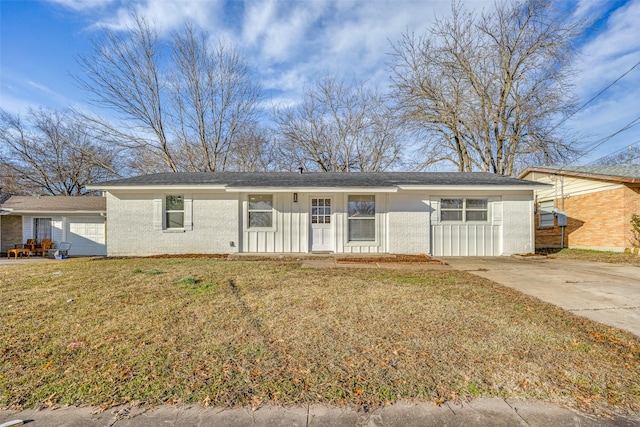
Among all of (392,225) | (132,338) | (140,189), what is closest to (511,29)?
(392,225)

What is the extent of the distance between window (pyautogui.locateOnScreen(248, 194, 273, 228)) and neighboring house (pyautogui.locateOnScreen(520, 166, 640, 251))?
1041 centimetres

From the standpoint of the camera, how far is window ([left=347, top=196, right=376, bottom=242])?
1047 cm

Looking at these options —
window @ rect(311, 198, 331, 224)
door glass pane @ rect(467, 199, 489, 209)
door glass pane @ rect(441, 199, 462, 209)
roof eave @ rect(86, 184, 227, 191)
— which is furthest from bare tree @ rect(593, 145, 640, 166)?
roof eave @ rect(86, 184, 227, 191)

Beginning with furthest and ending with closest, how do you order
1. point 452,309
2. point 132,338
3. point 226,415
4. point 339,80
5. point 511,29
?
point 339,80, point 511,29, point 452,309, point 132,338, point 226,415

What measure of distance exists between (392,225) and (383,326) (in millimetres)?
7221

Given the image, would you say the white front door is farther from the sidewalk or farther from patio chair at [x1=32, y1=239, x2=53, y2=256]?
patio chair at [x1=32, y1=239, x2=53, y2=256]

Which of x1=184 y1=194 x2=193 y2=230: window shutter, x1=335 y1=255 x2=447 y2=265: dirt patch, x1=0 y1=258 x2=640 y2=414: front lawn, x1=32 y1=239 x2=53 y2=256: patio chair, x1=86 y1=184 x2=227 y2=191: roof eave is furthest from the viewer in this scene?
x1=32 y1=239 x2=53 y2=256: patio chair

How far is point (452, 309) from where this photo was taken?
161 inches

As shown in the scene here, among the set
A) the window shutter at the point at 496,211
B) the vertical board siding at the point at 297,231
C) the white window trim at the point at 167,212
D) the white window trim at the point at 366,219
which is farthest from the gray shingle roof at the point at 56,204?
the window shutter at the point at 496,211

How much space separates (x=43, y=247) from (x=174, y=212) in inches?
320

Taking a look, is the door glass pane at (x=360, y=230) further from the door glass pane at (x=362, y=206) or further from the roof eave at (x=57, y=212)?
the roof eave at (x=57, y=212)

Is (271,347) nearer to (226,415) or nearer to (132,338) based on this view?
(226,415)

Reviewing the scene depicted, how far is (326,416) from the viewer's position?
1.94m

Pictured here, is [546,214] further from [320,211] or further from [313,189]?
[313,189]
